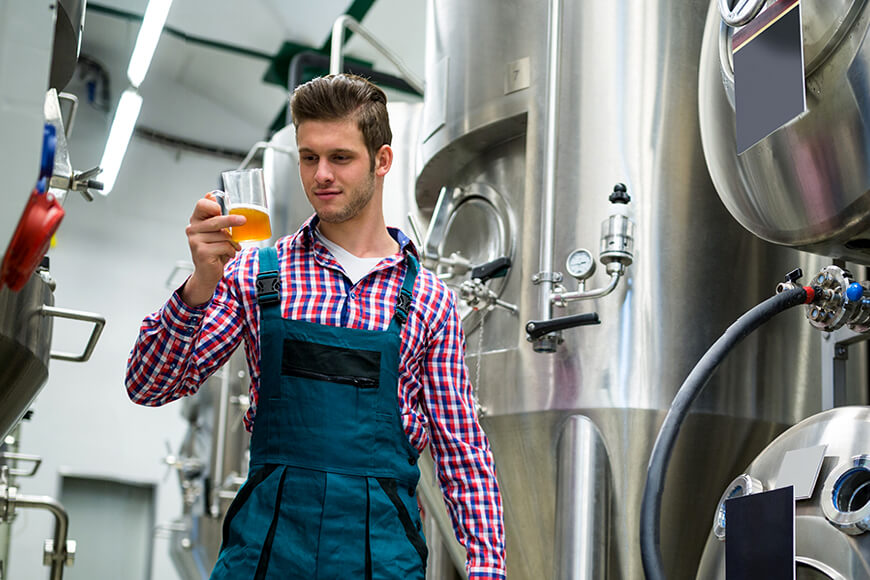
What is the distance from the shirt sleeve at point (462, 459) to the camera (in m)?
1.87

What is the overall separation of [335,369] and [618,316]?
1.35 metres

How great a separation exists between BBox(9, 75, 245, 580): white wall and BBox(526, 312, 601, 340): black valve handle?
7520 mm

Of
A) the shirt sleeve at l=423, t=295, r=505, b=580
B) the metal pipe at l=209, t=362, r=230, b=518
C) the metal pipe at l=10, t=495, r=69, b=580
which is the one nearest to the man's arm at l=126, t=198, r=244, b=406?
the shirt sleeve at l=423, t=295, r=505, b=580

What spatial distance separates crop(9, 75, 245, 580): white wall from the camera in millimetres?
10000

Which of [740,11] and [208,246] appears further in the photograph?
[740,11]

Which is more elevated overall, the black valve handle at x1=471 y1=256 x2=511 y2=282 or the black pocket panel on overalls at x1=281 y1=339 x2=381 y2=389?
the black valve handle at x1=471 y1=256 x2=511 y2=282

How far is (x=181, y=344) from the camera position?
1.74 metres

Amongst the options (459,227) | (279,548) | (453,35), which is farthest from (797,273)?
(453,35)

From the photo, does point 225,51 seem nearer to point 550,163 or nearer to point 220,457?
point 220,457

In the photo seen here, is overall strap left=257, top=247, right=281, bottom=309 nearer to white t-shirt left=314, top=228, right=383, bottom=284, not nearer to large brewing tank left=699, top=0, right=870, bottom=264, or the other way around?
white t-shirt left=314, top=228, right=383, bottom=284

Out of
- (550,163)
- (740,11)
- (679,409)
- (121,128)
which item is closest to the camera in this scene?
(740,11)

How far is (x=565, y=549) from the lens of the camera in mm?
2828

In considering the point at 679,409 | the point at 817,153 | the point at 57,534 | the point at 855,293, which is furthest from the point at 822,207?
the point at 57,534

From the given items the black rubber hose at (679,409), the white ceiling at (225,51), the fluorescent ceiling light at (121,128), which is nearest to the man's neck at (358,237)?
the black rubber hose at (679,409)
